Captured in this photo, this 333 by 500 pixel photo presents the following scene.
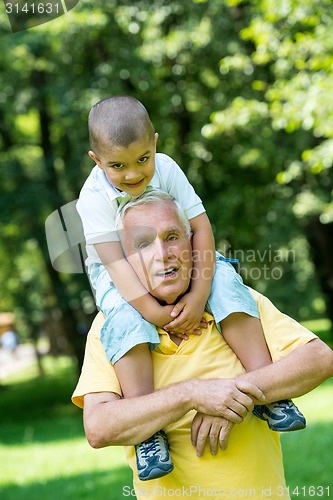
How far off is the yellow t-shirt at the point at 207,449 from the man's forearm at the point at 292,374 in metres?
0.07

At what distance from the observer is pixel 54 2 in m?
5.70

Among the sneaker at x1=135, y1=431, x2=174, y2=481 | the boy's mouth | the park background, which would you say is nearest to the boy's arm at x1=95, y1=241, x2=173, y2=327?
the boy's mouth

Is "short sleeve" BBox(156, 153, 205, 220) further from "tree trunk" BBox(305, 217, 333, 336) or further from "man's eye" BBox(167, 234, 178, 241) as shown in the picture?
"tree trunk" BBox(305, 217, 333, 336)

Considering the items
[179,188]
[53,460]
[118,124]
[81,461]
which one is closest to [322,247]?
[53,460]

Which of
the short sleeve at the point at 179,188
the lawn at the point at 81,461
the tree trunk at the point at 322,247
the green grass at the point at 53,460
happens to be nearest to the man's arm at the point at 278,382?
the short sleeve at the point at 179,188

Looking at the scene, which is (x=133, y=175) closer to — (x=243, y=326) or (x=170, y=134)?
(x=243, y=326)

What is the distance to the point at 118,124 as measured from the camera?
3.15 meters

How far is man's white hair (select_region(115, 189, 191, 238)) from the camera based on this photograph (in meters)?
3.10

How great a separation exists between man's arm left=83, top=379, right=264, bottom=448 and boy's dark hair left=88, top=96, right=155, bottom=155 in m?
1.00

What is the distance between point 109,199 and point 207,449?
1.07 metres

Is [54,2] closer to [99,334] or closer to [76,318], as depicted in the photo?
[99,334]

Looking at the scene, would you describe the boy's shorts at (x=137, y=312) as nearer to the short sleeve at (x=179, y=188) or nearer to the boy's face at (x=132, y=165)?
the short sleeve at (x=179, y=188)

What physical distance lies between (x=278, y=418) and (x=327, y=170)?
12.7 meters

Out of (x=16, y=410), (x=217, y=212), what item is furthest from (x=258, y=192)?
(x=16, y=410)
